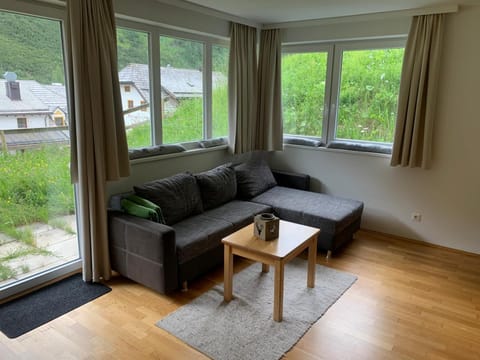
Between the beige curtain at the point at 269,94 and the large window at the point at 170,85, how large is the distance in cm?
48

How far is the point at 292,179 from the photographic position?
4.50m

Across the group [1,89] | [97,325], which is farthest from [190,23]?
[97,325]

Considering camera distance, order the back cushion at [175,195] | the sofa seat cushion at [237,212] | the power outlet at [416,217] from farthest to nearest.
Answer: the power outlet at [416,217], the sofa seat cushion at [237,212], the back cushion at [175,195]

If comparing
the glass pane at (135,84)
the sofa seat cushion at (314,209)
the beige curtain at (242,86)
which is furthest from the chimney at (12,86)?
the sofa seat cushion at (314,209)

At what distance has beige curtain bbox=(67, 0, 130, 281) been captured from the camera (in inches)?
102

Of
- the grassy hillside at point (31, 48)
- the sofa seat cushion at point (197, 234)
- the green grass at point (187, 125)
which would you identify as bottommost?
the sofa seat cushion at point (197, 234)

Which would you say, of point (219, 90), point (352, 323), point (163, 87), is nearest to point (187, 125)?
point (163, 87)

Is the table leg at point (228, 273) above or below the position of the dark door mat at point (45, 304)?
above

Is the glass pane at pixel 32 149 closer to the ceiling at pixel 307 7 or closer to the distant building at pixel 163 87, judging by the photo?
the distant building at pixel 163 87

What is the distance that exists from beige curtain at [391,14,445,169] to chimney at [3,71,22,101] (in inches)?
132

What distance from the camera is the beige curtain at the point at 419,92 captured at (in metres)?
3.41

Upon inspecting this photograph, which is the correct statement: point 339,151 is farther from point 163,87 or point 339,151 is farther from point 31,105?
point 31,105

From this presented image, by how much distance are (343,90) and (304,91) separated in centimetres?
50

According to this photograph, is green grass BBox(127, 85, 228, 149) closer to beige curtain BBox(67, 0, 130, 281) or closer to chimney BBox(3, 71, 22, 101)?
beige curtain BBox(67, 0, 130, 281)
